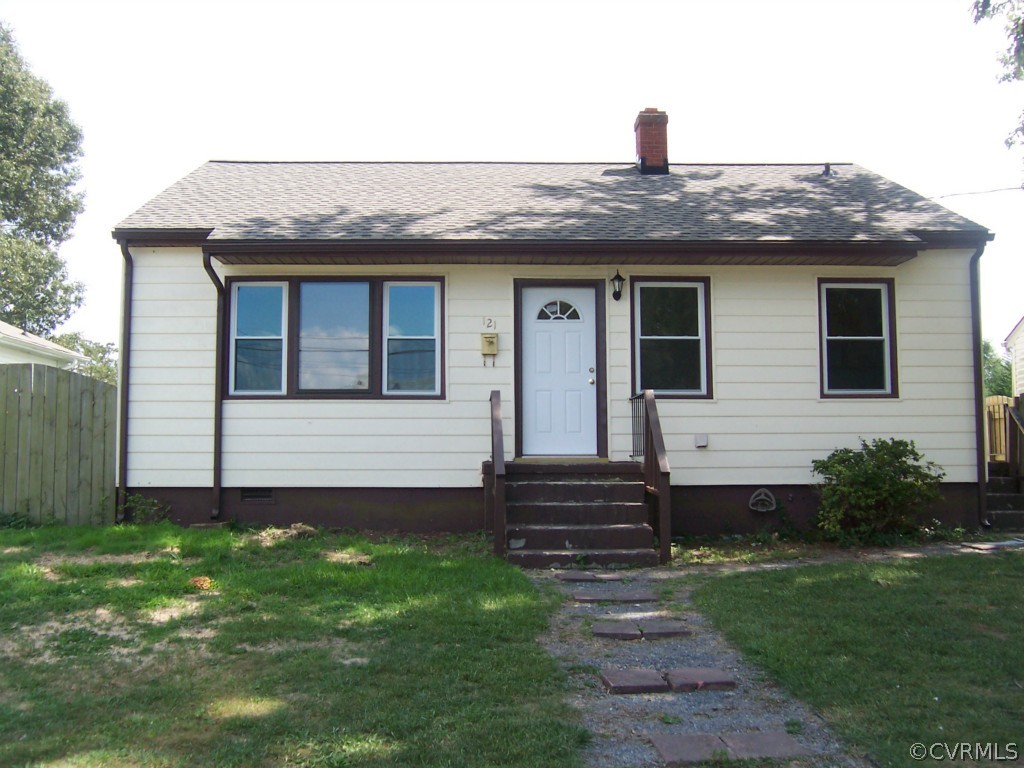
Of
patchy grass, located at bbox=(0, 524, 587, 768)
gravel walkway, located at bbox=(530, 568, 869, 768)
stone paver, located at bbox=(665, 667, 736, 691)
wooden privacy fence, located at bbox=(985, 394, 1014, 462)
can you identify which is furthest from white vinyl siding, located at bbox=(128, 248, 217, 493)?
wooden privacy fence, located at bbox=(985, 394, 1014, 462)

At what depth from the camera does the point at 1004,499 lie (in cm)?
964

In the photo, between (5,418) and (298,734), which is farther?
(5,418)

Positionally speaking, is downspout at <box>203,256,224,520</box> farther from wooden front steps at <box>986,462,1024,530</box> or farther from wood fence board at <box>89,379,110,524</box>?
wooden front steps at <box>986,462,1024,530</box>

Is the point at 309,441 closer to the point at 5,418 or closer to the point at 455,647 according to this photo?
the point at 5,418

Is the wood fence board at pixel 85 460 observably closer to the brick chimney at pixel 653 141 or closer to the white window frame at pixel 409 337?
the white window frame at pixel 409 337

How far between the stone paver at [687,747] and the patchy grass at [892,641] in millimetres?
622

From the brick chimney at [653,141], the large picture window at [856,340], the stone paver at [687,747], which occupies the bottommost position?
the stone paver at [687,747]

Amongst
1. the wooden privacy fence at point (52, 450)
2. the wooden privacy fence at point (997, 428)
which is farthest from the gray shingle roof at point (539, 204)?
the wooden privacy fence at point (997, 428)

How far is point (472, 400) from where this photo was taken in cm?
912

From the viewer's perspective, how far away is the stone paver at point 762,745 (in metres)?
3.39

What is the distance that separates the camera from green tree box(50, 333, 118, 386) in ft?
98.7

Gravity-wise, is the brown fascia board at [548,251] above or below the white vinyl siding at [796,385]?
above

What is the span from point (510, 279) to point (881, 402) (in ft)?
14.7

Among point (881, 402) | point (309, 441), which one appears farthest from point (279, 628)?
point (881, 402)
